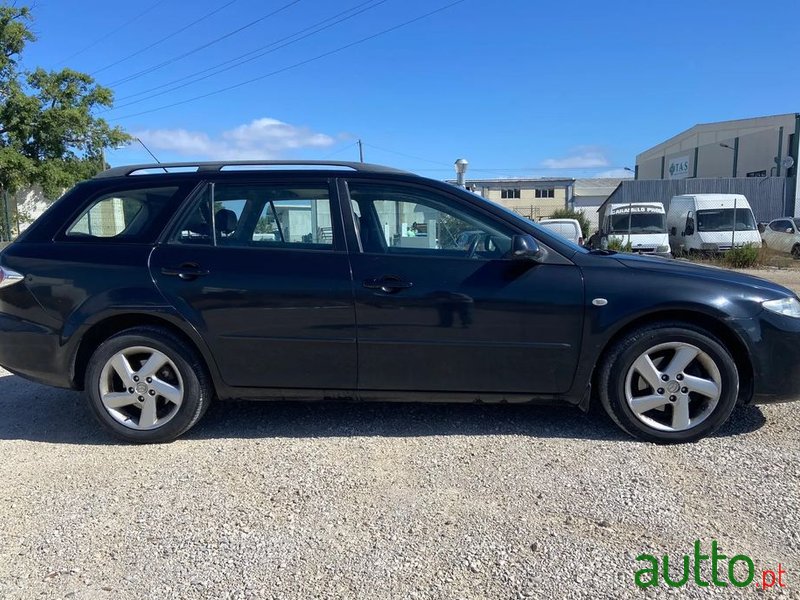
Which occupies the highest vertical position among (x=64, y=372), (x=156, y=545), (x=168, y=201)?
(x=168, y=201)

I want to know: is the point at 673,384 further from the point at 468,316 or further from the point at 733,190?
the point at 733,190

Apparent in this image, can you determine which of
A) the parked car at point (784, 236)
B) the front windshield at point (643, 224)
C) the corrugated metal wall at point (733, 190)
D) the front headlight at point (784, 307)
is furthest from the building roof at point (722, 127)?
the front headlight at point (784, 307)

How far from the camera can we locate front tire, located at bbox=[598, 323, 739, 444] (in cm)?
351

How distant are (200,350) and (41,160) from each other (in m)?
26.2

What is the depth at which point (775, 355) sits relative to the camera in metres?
3.50

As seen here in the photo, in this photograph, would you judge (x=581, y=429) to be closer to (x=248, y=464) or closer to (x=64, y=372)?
(x=248, y=464)

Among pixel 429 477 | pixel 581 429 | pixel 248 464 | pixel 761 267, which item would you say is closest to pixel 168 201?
pixel 248 464

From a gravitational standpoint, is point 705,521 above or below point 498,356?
below

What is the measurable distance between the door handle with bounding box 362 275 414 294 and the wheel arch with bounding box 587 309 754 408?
4.15 feet

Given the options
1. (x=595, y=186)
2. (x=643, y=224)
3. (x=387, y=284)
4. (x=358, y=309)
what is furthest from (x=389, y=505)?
(x=595, y=186)

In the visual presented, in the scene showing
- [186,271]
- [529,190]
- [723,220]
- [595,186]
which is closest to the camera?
[186,271]

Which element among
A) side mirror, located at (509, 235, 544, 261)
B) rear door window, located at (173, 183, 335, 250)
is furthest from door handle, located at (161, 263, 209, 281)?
side mirror, located at (509, 235, 544, 261)

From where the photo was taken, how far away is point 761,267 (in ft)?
57.8

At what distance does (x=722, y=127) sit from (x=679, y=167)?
14.3 ft
